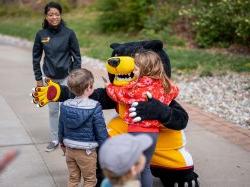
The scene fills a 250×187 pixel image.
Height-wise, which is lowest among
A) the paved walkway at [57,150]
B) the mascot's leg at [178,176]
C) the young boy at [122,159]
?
the paved walkway at [57,150]

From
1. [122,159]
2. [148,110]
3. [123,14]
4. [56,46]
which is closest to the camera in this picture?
[122,159]

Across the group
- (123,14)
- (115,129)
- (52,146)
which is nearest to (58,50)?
(52,146)

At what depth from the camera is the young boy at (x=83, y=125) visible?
3809 mm

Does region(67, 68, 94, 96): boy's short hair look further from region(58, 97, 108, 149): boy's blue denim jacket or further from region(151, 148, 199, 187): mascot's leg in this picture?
region(151, 148, 199, 187): mascot's leg

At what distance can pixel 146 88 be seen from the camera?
3.88 m

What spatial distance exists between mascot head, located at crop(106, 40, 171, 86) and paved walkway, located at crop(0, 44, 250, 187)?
1.11 metres

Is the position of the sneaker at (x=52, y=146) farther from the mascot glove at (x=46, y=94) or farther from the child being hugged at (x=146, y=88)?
the child being hugged at (x=146, y=88)

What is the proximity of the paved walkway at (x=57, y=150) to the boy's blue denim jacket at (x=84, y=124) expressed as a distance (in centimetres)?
89

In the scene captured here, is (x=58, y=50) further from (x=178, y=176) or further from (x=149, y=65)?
(x=178, y=176)

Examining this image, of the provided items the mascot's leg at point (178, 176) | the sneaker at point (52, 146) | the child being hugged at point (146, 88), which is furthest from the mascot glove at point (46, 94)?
the sneaker at point (52, 146)

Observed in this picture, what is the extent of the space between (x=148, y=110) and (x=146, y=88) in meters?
0.19

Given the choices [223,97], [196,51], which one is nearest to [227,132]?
[223,97]

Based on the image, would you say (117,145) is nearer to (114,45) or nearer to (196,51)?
(114,45)

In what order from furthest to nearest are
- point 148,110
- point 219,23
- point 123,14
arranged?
point 123,14
point 219,23
point 148,110
